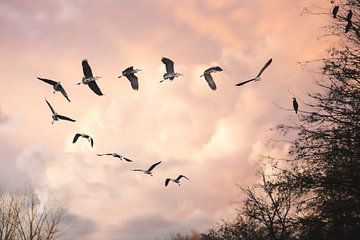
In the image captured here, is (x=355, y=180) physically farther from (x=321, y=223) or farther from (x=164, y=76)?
(x=164, y=76)

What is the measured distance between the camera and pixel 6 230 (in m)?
27.2

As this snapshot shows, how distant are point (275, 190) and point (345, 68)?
427 cm

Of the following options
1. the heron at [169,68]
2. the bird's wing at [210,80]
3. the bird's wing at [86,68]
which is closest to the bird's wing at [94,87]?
the bird's wing at [86,68]

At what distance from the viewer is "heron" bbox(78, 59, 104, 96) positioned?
330 inches

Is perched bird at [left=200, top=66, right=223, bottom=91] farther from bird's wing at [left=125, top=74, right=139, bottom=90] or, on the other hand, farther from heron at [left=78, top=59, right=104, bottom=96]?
heron at [left=78, top=59, right=104, bottom=96]

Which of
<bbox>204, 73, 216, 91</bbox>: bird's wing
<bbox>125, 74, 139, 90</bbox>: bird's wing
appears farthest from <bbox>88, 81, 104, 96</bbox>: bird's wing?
<bbox>204, 73, 216, 91</bbox>: bird's wing

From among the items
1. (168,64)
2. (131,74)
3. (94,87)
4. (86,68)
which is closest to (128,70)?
(131,74)

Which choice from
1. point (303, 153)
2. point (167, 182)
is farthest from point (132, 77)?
point (303, 153)

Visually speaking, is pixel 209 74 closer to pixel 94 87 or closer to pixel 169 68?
pixel 169 68

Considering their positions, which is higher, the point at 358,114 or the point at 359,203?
→ the point at 358,114

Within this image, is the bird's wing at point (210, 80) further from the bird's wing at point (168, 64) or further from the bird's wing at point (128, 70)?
the bird's wing at point (128, 70)

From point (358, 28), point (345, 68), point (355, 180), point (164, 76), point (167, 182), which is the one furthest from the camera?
point (358, 28)

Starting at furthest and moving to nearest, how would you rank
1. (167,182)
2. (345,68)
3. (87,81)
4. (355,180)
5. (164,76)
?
1. (345,68)
2. (355,180)
3. (167,182)
4. (164,76)
5. (87,81)

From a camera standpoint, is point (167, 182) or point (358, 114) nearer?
point (167, 182)
